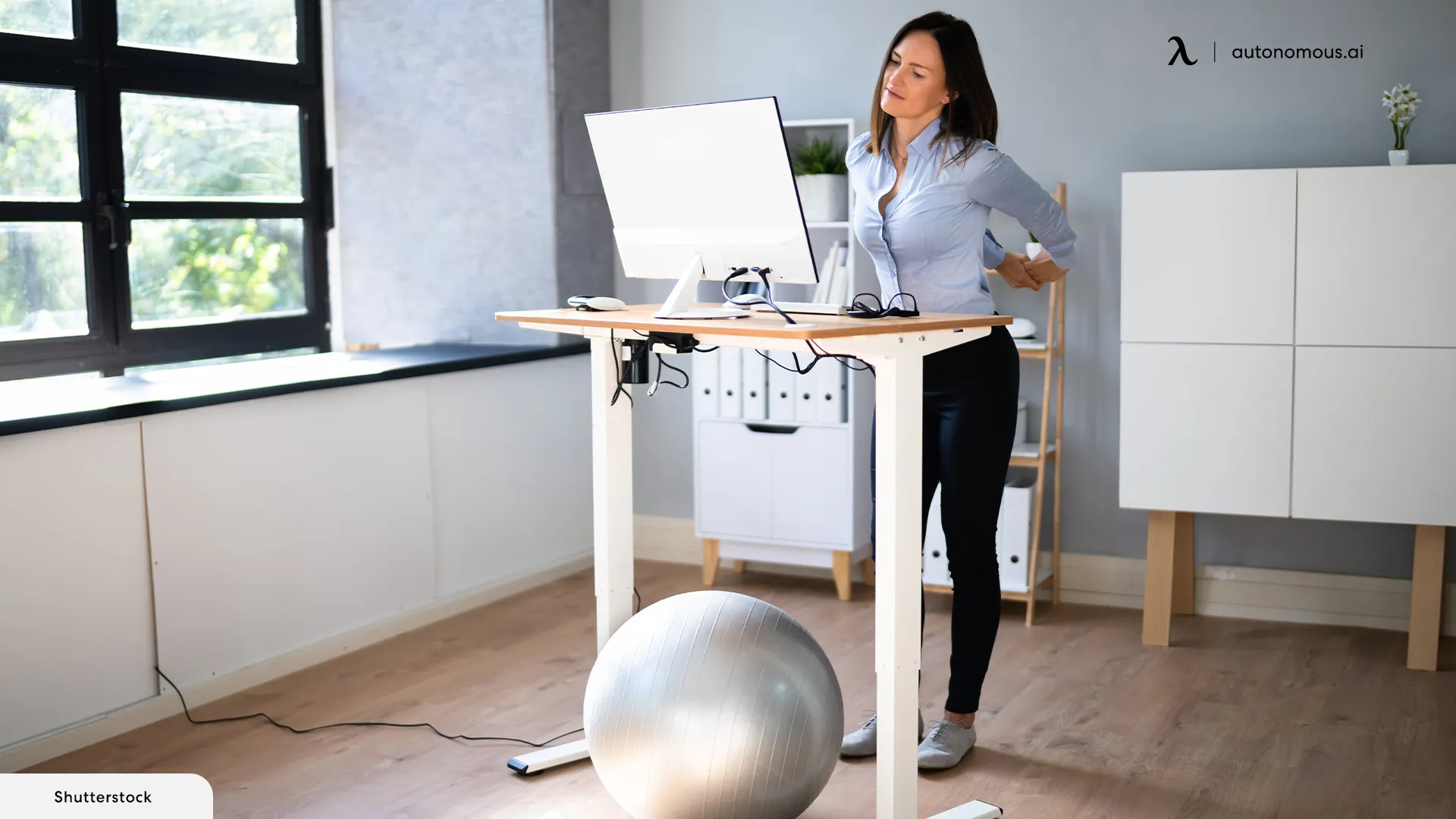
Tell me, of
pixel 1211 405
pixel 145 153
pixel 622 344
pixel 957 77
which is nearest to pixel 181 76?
pixel 145 153

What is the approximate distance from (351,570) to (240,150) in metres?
1.29

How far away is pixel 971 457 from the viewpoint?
247 centimetres

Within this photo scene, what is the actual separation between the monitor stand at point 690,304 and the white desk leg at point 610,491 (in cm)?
29

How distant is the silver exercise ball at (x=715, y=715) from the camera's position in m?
2.15

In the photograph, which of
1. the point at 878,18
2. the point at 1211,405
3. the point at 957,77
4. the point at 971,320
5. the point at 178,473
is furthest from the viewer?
the point at 878,18

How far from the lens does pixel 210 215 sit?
12.2ft

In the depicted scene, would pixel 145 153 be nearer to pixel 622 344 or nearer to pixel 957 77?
pixel 622 344

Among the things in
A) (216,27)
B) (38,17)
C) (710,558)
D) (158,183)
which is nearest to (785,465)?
(710,558)

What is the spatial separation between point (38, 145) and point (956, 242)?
2.28 m

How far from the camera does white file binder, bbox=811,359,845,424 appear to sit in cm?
385

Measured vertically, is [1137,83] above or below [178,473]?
above

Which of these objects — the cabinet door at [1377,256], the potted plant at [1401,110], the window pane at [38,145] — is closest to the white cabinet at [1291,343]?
the cabinet door at [1377,256]

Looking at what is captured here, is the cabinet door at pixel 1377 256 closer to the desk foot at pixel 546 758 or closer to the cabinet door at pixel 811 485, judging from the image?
the cabinet door at pixel 811 485

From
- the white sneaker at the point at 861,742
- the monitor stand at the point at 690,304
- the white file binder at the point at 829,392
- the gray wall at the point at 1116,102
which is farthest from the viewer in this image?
the white file binder at the point at 829,392
